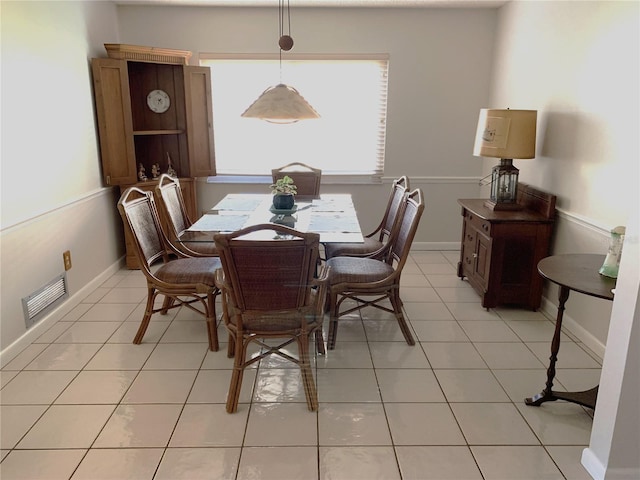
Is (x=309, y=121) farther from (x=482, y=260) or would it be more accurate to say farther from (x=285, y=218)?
(x=482, y=260)

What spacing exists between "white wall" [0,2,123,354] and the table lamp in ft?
9.88

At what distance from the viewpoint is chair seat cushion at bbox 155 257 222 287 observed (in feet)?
9.24

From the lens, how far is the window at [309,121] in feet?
14.9

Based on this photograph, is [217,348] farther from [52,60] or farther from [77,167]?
[52,60]

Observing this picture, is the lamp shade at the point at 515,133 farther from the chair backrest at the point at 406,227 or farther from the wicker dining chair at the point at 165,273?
the wicker dining chair at the point at 165,273

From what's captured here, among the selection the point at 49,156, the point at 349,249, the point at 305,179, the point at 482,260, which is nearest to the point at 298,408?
the point at 349,249

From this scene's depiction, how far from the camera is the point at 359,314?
3391 millimetres

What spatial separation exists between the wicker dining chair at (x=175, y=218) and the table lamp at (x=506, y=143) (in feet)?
6.83

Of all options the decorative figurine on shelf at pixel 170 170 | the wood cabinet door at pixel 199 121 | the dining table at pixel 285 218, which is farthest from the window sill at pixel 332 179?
the dining table at pixel 285 218

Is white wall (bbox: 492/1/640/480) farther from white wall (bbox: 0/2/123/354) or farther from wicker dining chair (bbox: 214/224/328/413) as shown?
white wall (bbox: 0/2/123/354)

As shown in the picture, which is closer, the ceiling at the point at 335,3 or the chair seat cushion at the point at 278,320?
the chair seat cushion at the point at 278,320

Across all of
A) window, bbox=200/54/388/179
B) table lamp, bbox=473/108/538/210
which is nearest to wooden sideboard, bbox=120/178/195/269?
window, bbox=200/54/388/179

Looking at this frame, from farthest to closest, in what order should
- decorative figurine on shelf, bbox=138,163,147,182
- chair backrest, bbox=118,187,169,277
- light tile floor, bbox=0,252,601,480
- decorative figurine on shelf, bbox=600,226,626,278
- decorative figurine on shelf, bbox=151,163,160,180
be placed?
decorative figurine on shelf, bbox=151,163,160,180
decorative figurine on shelf, bbox=138,163,147,182
chair backrest, bbox=118,187,169,277
decorative figurine on shelf, bbox=600,226,626,278
light tile floor, bbox=0,252,601,480

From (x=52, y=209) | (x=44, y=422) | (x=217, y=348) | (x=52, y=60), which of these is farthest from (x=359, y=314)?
(x=52, y=60)
